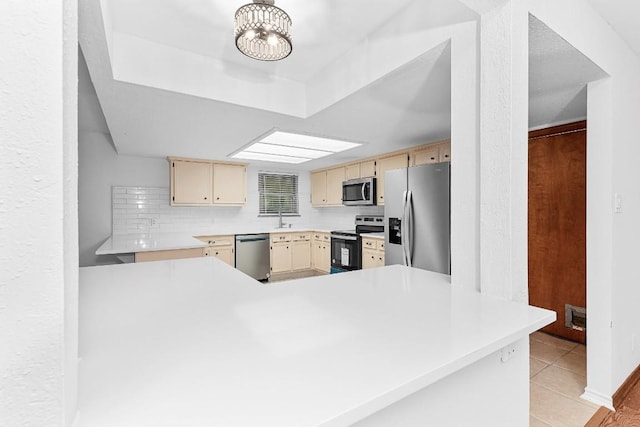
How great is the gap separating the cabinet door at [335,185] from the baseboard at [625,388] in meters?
3.82

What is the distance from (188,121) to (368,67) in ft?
5.51

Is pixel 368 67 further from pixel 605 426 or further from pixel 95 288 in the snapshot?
pixel 605 426

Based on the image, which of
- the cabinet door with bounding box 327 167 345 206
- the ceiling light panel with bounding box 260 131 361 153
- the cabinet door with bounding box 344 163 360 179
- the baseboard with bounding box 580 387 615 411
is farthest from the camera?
the cabinet door with bounding box 327 167 345 206

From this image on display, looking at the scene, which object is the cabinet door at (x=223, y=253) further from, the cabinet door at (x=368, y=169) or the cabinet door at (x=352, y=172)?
the cabinet door at (x=368, y=169)

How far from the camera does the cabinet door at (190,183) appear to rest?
4.45 metres

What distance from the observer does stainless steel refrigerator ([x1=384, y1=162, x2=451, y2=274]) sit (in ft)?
9.27

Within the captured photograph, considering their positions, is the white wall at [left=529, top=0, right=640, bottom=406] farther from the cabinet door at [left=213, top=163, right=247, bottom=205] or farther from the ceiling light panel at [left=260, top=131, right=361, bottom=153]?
the cabinet door at [left=213, top=163, right=247, bottom=205]

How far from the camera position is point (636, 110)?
2.12 metres

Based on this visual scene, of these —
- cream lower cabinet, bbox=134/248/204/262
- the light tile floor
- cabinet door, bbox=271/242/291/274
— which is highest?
cream lower cabinet, bbox=134/248/204/262

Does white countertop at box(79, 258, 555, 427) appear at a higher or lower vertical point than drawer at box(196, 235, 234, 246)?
higher

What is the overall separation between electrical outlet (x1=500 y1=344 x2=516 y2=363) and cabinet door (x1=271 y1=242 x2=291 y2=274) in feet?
13.9

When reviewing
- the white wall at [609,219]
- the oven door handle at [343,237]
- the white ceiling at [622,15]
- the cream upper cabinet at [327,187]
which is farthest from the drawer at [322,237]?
the white ceiling at [622,15]

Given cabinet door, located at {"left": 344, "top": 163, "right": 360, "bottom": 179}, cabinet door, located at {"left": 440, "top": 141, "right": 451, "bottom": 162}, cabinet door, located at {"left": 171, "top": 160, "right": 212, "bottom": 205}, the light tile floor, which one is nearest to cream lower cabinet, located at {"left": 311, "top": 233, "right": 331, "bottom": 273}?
cabinet door, located at {"left": 344, "top": 163, "right": 360, "bottom": 179}

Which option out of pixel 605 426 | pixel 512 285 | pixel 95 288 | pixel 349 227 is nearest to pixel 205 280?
pixel 95 288
